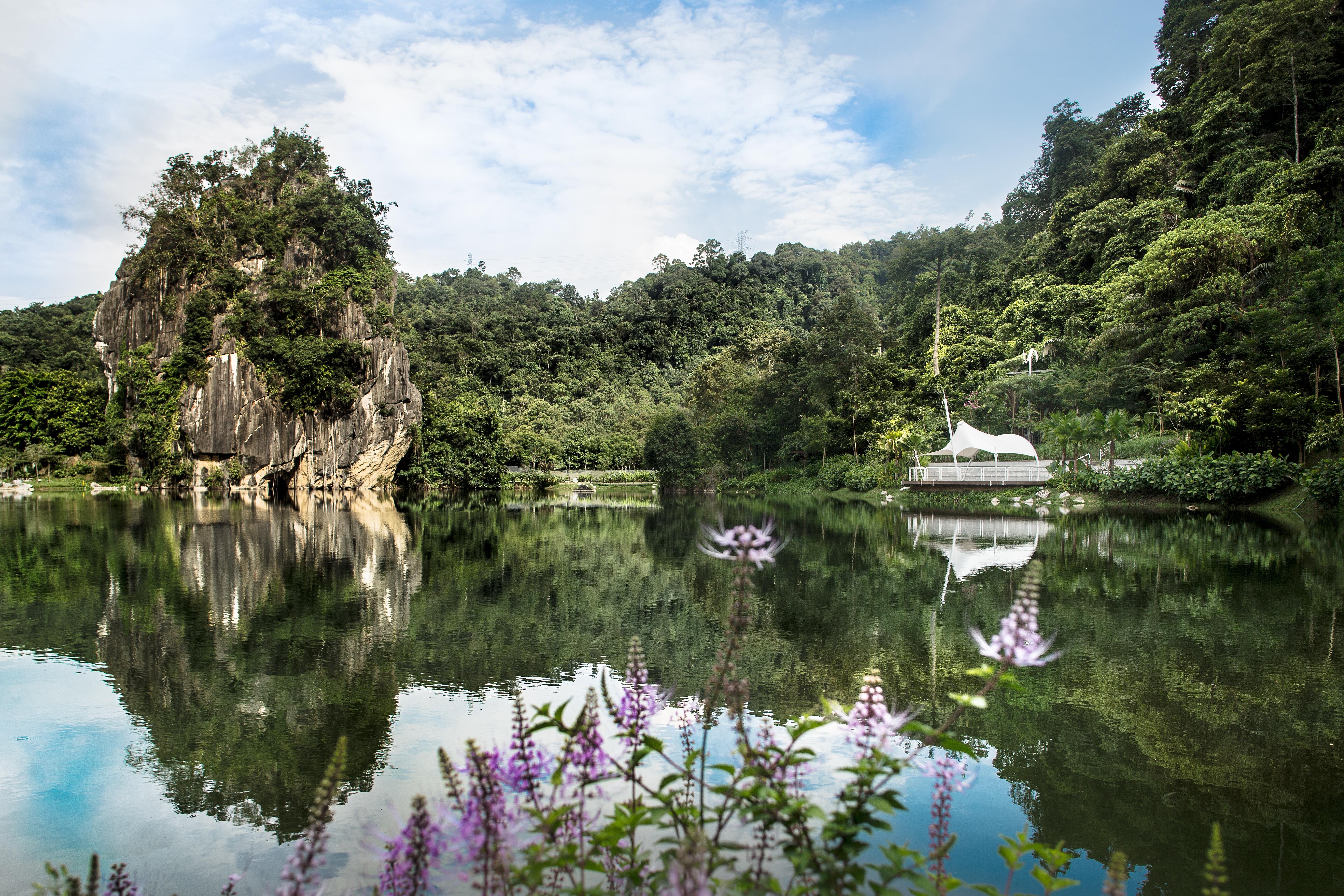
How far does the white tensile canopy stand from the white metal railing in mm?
523

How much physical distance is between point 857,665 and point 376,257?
4244 cm

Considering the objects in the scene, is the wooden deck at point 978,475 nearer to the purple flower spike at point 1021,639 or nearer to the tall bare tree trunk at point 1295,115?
the tall bare tree trunk at point 1295,115

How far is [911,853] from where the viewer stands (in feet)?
6.28

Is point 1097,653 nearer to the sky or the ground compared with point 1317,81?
nearer to the ground

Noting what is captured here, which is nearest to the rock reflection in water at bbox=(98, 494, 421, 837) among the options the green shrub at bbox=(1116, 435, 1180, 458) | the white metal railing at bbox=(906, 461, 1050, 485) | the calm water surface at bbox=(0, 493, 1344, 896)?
the calm water surface at bbox=(0, 493, 1344, 896)

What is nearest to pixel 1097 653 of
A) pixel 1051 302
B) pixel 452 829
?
pixel 452 829

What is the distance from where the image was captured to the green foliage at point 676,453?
45969mm

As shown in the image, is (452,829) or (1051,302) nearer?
(452,829)

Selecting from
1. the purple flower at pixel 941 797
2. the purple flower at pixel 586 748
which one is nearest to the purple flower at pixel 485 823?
the purple flower at pixel 586 748

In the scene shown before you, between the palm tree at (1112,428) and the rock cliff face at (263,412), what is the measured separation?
33521 mm

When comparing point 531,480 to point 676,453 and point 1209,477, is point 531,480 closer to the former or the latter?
point 676,453

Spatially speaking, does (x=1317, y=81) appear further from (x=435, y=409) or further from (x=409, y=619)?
(x=435, y=409)

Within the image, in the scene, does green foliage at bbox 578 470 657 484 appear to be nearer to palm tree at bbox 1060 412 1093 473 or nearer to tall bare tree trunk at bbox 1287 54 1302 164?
palm tree at bbox 1060 412 1093 473

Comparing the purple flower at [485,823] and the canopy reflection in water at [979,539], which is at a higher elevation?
the purple flower at [485,823]
